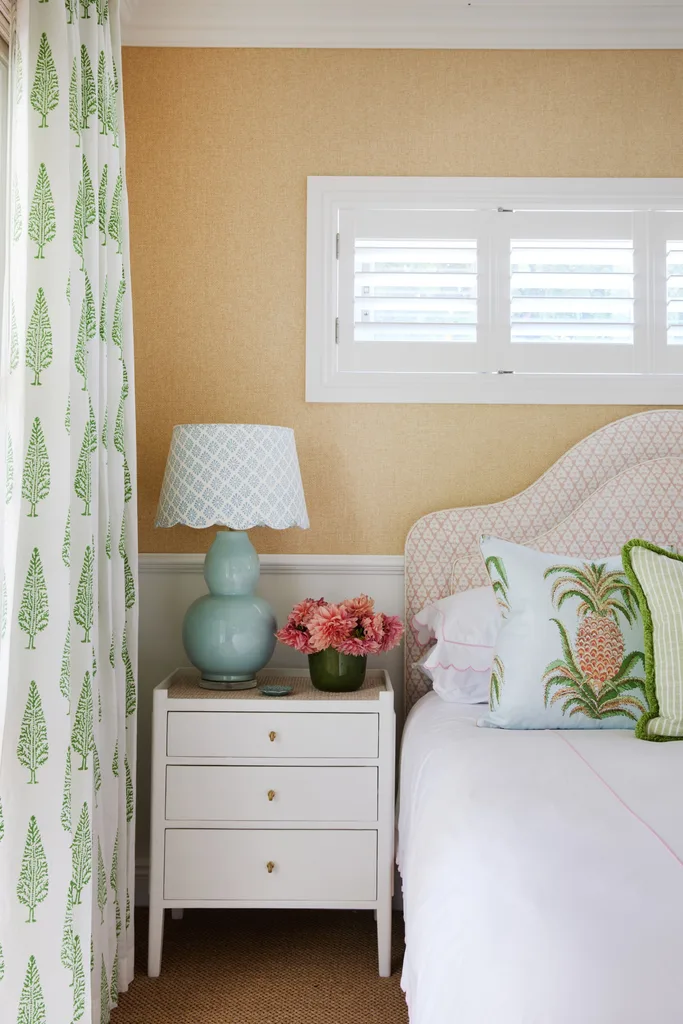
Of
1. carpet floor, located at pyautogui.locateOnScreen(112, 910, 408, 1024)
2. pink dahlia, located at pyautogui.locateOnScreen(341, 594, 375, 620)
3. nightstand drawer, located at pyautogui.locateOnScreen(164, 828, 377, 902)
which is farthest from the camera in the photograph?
pink dahlia, located at pyautogui.locateOnScreen(341, 594, 375, 620)

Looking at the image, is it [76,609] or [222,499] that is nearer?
[76,609]

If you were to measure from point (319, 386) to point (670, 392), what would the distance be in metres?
1.07

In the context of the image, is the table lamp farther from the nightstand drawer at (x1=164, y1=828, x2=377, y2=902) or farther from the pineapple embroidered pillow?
the pineapple embroidered pillow

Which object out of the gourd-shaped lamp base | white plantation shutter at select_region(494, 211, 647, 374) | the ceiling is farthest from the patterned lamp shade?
the ceiling

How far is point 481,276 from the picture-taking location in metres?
2.55

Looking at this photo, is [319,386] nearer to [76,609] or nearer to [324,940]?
[76,609]

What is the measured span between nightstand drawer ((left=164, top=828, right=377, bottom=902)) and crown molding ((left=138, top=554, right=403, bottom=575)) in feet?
2.55

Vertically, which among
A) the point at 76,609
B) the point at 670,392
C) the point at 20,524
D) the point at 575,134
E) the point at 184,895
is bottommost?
the point at 184,895

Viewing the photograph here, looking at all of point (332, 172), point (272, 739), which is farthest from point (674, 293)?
point (272, 739)

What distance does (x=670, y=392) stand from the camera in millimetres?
2537

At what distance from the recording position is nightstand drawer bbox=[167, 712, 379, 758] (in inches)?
81.4

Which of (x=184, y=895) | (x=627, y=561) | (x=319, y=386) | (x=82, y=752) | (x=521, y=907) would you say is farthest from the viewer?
(x=319, y=386)

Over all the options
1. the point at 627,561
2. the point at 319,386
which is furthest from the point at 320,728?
the point at 319,386

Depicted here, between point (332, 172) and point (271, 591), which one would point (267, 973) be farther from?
point (332, 172)
